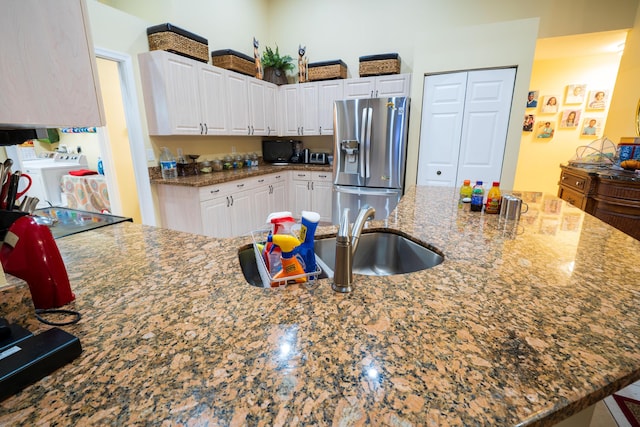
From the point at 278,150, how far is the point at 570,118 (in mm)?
4648

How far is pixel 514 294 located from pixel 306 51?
185 inches

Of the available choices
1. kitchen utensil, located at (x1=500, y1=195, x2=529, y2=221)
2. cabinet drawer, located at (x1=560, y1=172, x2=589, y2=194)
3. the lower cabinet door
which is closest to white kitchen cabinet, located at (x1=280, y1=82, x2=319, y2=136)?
the lower cabinet door

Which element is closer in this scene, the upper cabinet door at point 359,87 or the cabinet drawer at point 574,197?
the cabinet drawer at point 574,197

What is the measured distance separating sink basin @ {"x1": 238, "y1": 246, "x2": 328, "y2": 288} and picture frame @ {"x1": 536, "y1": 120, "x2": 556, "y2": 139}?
546 cm

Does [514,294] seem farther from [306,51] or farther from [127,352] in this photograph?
[306,51]

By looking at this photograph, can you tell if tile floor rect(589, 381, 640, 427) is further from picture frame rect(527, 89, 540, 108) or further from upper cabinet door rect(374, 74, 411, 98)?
picture frame rect(527, 89, 540, 108)

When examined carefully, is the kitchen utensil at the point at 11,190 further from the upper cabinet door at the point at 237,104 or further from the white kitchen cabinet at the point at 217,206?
the upper cabinet door at the point at 237,104

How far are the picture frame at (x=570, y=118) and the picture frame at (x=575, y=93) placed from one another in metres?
0.13

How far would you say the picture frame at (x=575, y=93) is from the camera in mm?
4391

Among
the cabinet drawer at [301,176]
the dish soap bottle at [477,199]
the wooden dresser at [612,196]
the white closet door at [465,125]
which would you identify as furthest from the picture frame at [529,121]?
the dish soap bottle at [477,199]

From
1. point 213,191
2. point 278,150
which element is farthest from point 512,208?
point 278,150

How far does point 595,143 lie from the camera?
3.46 metres

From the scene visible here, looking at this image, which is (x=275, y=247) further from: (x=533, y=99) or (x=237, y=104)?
(x=533, y=99)

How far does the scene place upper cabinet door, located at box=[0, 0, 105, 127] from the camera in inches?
23.9
